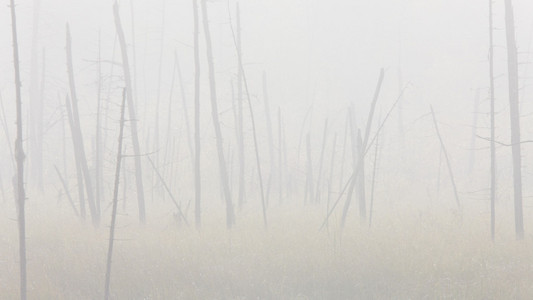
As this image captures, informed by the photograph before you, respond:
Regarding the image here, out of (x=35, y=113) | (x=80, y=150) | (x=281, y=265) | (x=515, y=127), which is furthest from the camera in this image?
(x=35, y=113)

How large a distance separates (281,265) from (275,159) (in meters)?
16.8

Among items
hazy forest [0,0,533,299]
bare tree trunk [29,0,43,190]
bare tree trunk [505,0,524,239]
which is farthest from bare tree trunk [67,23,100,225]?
bare tree trunk [505,0,524,239]

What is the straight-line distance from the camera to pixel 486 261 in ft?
24.1

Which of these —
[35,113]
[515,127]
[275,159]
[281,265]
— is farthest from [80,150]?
[275,159]

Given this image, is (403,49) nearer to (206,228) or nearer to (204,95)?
(204,95)

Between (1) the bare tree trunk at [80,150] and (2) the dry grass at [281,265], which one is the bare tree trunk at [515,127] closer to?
(2) the dry grass at [281,265]

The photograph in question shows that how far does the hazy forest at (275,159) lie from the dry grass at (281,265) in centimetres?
4

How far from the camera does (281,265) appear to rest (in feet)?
24.5

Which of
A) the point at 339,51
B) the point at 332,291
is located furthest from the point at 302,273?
the point at 339,51

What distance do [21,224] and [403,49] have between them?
3435cm

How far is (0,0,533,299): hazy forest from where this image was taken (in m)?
7.10

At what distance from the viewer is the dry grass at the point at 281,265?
21.5 ft

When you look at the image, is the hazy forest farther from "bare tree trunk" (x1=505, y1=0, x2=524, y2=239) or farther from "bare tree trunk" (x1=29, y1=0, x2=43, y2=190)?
"bare tree trunk" (x1=29, y1=0, x2=43, y2=190)

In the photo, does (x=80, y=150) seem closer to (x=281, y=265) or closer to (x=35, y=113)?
(x=281, y=265)
